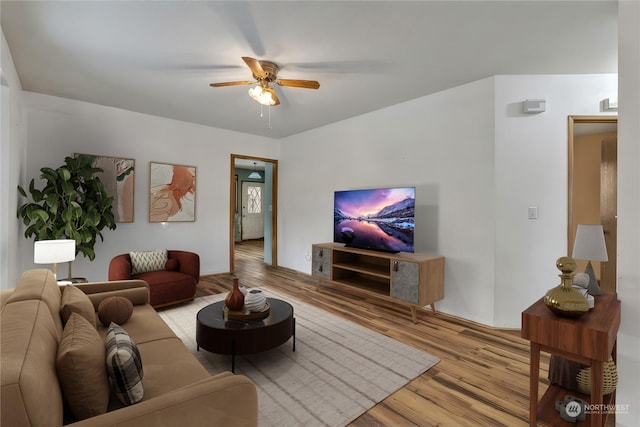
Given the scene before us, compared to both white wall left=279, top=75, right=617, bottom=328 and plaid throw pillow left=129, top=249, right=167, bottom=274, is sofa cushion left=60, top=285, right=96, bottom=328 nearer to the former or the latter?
plaid throw pillow left=129, top=249, right=167, bottom=274

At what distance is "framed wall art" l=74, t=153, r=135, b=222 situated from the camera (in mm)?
4227

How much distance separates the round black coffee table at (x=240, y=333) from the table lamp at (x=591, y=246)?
6.87 feet

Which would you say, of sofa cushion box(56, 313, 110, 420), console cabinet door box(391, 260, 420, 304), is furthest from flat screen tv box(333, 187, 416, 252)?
sofa cushion box(56, 313, 110, 420)

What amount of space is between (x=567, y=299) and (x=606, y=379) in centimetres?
65

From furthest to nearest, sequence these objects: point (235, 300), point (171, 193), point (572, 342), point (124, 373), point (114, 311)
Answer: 1. point (171, 193)
2. point (235, 300)
3. point (114, 311)
4. point (572, 342)
5. point (124, 373)

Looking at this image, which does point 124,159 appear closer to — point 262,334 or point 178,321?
point 178,321

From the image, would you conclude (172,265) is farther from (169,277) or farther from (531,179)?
(531,179)

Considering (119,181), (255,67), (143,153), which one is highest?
(255,67)

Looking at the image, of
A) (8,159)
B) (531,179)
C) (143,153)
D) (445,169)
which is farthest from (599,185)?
(8,159)

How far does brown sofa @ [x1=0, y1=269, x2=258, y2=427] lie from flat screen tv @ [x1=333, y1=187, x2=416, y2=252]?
2562 millimetres

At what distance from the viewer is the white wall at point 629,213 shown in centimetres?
172

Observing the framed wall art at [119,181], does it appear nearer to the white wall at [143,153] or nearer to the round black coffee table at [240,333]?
the white wall at [143,153]

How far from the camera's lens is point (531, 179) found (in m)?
3.06

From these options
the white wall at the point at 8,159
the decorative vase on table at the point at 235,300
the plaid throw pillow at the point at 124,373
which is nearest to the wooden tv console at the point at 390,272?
the decorative vase on table at the point at 235,300
